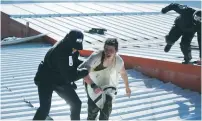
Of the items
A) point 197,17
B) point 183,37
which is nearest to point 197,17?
point 197,17

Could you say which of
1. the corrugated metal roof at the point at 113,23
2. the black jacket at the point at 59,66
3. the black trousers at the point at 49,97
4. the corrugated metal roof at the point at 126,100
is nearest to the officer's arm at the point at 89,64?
the black jacket at the point at 59,66

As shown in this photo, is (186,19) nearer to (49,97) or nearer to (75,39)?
(75,39)

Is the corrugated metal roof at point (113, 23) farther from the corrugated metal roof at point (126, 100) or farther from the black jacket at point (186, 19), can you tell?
the black jacket at point (186, 19)

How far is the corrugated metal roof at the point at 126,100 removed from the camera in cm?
586

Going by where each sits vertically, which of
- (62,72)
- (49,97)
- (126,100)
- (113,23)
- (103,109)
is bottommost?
(113,23)

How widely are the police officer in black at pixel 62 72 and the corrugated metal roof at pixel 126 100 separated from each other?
3.22 feet

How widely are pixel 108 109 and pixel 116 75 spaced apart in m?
0.43

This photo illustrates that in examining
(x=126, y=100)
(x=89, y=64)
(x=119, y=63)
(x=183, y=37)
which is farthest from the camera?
(x=183, y=37)

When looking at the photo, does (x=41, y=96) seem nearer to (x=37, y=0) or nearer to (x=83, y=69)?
(x=83, y=69)

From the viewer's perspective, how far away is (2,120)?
5.37 meters

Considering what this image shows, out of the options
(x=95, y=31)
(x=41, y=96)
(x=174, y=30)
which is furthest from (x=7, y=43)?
(x=41, y=96)

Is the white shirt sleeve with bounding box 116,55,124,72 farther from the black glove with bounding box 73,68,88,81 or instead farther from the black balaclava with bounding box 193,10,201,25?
the black balaclava with bounding box 193,10,201,25

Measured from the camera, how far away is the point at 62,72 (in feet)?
14.7

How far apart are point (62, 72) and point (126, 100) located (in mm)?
2378
